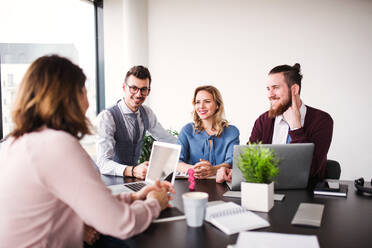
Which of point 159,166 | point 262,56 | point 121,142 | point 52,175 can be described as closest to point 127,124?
point 121,142

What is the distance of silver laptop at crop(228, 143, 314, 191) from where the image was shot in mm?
1530

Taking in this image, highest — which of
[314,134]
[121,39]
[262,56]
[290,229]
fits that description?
[121,39]

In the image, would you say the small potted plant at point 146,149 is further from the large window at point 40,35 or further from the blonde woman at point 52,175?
the blonde woman at point 52,175

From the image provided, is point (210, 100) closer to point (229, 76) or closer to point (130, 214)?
point (130, 214)

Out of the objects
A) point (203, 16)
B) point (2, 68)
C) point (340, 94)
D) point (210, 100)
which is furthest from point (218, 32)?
point (2, 68)

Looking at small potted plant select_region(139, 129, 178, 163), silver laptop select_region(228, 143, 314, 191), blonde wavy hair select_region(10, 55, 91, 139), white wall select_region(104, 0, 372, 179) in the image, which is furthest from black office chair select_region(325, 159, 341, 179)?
white wall select_region(104, 0, 372, 179)

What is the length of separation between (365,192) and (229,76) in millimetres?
2867

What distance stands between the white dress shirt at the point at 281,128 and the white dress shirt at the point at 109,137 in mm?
884

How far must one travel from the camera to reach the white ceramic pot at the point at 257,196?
1.28m

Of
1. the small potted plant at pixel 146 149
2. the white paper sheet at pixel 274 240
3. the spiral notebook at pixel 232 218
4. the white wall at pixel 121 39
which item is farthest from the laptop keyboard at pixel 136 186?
the white wall at pixel 121 39

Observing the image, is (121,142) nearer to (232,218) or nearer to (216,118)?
(216,118)

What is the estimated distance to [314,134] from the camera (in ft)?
7.06

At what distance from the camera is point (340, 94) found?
3930 mm

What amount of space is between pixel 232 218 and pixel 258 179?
8.8 inches
